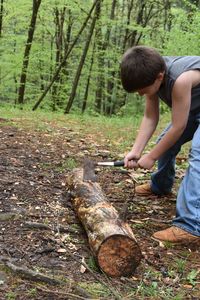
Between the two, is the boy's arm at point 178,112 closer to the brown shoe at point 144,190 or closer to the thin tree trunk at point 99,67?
the brown shoe at point 144,190

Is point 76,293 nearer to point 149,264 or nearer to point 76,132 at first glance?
point 149,264

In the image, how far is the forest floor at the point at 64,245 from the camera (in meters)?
2.48

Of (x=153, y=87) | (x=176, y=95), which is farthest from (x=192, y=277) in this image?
(x=153, y=87)

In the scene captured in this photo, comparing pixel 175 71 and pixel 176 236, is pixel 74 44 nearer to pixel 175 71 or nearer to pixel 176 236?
pixel 175 71

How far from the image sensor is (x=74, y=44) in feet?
40.4

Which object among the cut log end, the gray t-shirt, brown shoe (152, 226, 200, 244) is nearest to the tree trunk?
the gray t-shirt

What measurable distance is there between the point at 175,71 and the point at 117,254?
147 cm

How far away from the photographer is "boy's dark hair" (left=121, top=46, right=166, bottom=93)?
3066mm

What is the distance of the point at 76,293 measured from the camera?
241 centimetres

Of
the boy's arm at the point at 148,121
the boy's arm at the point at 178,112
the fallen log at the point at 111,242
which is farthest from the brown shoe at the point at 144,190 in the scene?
the fallen log at the point at 111,242

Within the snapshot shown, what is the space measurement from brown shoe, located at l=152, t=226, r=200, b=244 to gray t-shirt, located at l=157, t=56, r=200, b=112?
41.2 inches

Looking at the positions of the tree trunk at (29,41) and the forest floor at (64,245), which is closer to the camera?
the forest floor at (64,245)

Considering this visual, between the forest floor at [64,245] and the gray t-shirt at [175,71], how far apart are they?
43.7 inches

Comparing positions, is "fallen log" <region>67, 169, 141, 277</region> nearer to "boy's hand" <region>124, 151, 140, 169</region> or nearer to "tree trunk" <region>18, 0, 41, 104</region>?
"boy's hand" <region>124, 151, 140, 169</region>
